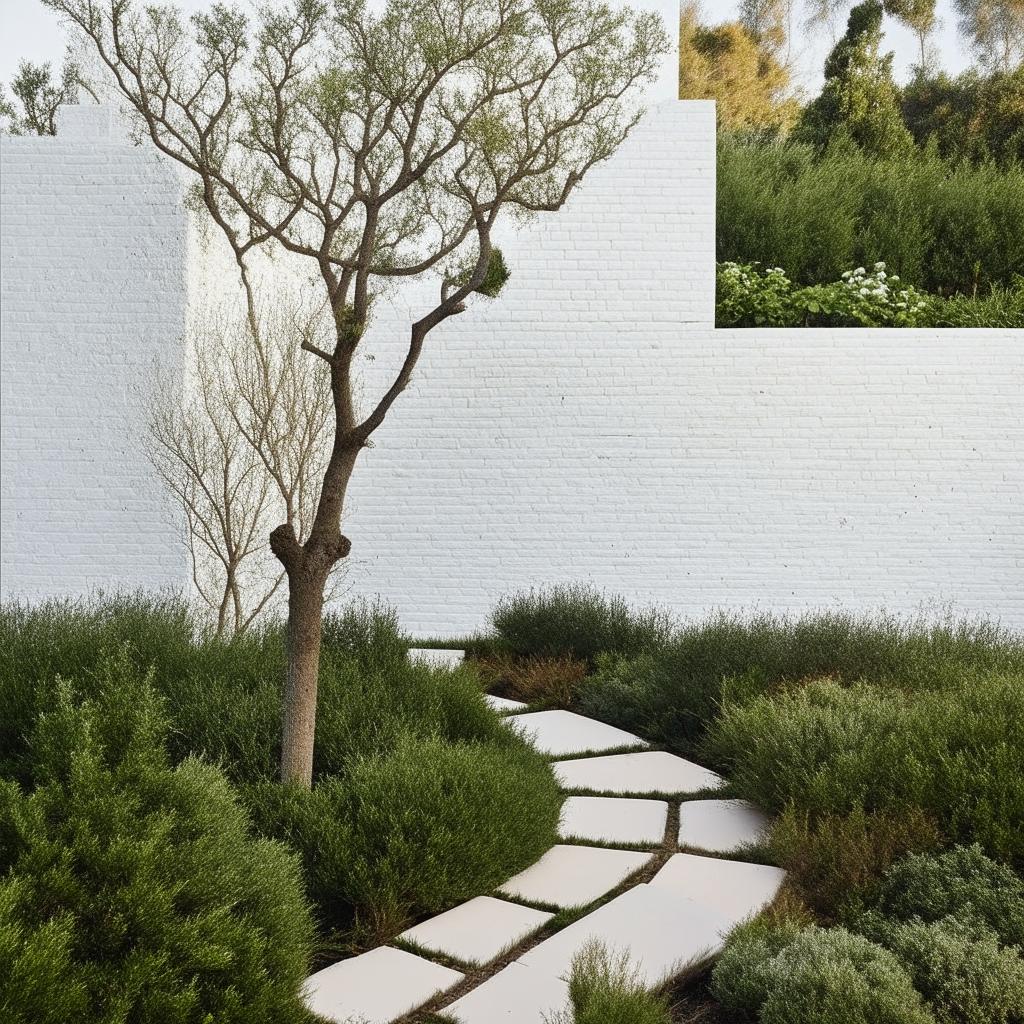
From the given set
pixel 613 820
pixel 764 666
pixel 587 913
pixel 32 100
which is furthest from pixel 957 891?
pixel 32 100

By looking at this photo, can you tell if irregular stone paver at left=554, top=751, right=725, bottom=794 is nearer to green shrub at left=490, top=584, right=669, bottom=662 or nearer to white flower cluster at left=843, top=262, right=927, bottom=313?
green shrub at left=490, top=584, right=669, bottom=662

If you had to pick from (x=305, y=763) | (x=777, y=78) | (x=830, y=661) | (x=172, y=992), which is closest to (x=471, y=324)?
(x=830, y=661)

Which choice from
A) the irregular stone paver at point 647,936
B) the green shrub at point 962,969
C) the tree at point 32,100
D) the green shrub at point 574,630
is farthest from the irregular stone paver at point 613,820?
the tree at point 32,100

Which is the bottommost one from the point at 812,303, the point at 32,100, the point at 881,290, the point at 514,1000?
the point at 514,1000

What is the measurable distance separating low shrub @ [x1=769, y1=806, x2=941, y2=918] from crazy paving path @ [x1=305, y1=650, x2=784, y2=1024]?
11cm

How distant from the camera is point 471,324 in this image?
297 inches

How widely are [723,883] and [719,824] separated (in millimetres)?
486

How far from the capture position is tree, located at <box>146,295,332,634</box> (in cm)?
618

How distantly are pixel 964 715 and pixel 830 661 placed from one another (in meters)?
1.43

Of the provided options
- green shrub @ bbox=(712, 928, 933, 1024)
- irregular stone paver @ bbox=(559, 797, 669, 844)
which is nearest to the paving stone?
irregular stone paver @ bbox=(559, 797, 669, 844)

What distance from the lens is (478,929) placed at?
107 inches

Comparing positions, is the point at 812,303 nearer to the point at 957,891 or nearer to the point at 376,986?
the point at 957,891

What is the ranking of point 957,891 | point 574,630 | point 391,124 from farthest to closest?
point 574,630
point 391,124
point 957,891

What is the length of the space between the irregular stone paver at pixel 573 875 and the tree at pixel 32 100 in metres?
10.1
